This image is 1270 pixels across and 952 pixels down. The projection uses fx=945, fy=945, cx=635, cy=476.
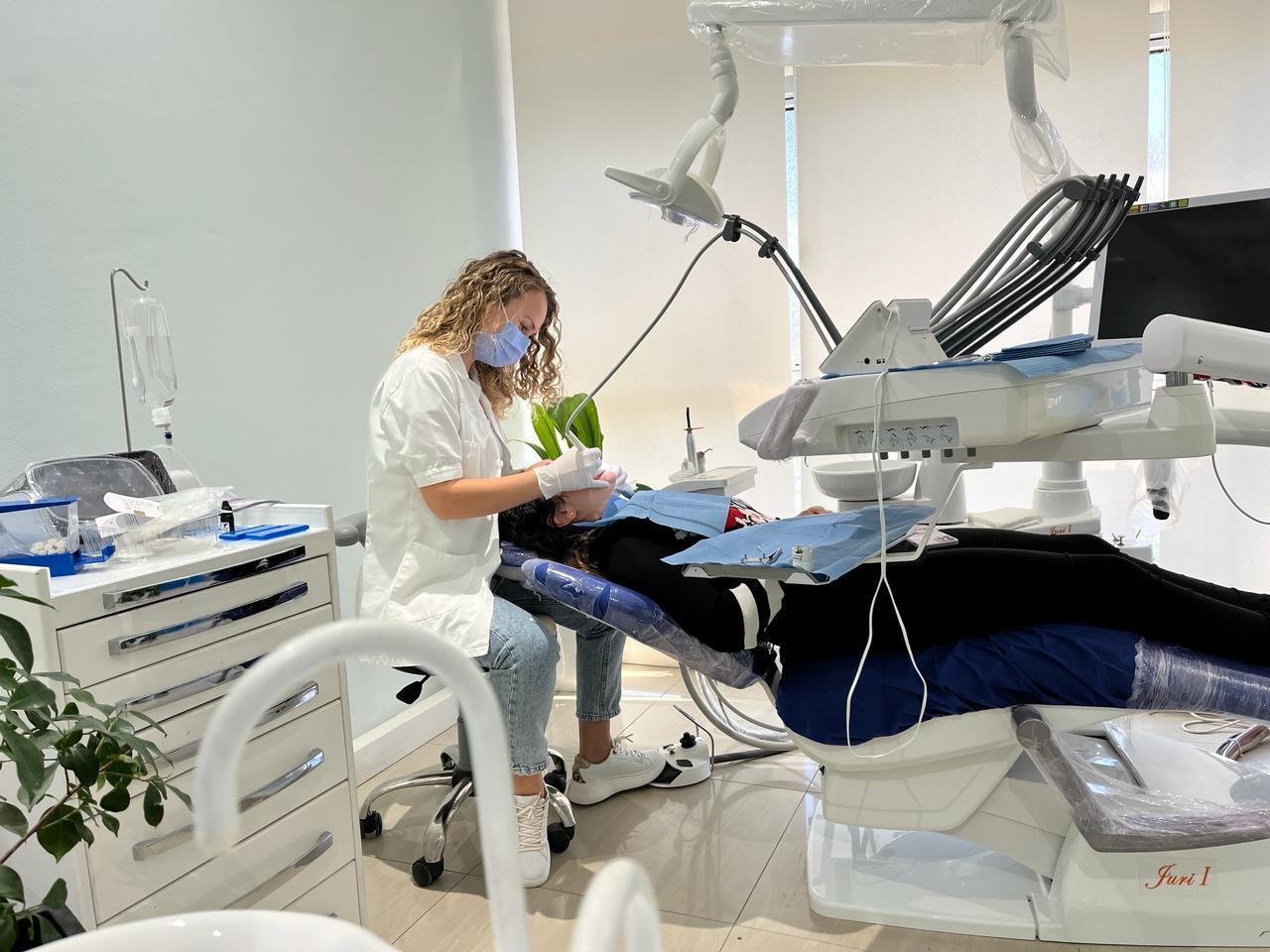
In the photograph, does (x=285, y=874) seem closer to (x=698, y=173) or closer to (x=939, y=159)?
(x=698, y=173)

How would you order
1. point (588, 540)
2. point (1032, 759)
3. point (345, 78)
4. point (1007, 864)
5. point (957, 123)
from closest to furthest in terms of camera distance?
point (1032, 759) < point (1007, 864) < point (588, 540) < point (345, 78) < point (957, 123)

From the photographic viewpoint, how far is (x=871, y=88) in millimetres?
2943

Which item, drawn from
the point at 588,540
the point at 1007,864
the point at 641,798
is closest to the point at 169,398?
the point at 588,540

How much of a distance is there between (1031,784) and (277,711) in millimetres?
1246

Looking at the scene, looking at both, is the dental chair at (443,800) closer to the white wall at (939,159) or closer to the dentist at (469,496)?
the dentist at (469,496)

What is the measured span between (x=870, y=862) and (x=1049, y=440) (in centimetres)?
88

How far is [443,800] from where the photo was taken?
2.04 meters

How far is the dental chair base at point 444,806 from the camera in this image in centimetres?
194

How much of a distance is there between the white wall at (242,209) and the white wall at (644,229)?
0.90 ft

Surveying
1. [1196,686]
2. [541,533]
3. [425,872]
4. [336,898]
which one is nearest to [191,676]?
[336,898]

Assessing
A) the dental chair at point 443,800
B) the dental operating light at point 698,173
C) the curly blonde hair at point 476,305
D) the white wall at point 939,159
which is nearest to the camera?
the dental operating light at point 698,173

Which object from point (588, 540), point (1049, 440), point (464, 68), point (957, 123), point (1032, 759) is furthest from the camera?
point (464, 68)

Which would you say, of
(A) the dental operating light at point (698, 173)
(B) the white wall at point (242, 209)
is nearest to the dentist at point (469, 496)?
(B) the white wall at point (242, 209)

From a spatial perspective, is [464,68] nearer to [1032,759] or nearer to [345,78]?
[345,78]
